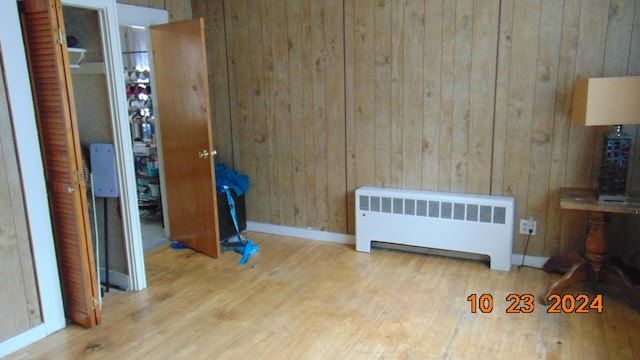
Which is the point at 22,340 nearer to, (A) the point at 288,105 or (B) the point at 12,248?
(B) the point at 12,248

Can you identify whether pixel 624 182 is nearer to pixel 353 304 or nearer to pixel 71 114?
pixel 353 304

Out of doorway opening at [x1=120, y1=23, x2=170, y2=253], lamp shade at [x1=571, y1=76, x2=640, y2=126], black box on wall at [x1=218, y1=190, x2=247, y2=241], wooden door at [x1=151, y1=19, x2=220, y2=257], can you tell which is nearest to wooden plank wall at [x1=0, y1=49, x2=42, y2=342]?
wooden door at [x1=151, y1=19, x2=220, y2=257]

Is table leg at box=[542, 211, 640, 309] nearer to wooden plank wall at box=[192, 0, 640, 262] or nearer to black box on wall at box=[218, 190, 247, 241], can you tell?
wooden plank wall at box=[192, 0, 640, 262]

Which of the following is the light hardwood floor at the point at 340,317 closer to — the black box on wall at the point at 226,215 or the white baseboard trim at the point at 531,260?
the white baseboard trim at the point at 531,260

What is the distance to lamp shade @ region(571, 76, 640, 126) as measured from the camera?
8.98 feet

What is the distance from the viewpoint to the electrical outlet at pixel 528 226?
11.7ft

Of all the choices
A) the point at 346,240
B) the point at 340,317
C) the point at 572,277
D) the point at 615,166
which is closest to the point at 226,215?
the point at 346,240

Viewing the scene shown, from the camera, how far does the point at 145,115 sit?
556 cm

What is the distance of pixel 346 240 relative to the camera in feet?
14.0

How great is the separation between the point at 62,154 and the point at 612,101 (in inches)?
125

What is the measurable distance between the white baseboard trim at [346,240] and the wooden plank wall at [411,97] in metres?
0.06

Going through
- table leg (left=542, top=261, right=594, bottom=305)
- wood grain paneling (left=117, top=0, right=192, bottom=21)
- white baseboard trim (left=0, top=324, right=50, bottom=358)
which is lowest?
white baseboard trim (left=0, top=324, right=50, bottom=358)

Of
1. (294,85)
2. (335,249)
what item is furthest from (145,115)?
(335,249)

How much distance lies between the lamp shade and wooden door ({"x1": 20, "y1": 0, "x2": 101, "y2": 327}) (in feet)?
9.76
